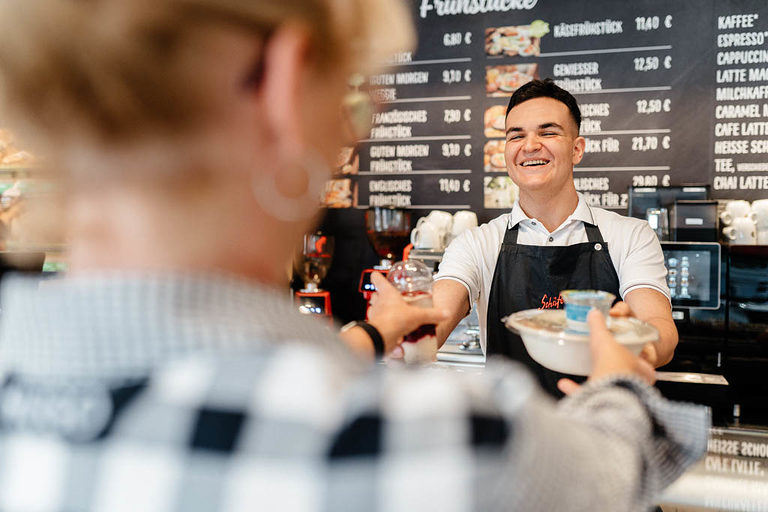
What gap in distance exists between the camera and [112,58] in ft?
1.48

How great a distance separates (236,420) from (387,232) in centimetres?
324

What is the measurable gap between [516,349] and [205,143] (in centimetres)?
172

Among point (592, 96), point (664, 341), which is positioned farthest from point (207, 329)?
point (592, 96)

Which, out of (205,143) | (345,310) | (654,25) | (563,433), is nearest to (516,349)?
(563,433)

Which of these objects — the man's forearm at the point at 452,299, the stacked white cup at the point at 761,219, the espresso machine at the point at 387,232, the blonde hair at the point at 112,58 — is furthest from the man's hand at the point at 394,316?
the stacked white cup at the point at 761,219

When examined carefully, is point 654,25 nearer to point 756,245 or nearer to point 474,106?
point 474,106

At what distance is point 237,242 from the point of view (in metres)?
0.53

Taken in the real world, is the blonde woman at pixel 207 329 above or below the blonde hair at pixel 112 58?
below

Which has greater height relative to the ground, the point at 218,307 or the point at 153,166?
the point at 153,166

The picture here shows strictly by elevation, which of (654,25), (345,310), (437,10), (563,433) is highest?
(437,10)

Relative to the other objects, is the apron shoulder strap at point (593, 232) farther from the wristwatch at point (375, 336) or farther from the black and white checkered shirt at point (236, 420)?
the black and white checkered shirt at point (236, 420)

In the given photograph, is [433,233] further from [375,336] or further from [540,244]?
[375,336]

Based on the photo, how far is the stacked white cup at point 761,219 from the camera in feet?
Result: 10.2

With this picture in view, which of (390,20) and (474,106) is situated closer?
(390,20)
